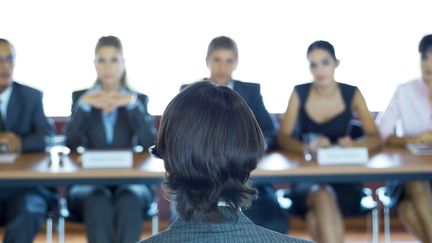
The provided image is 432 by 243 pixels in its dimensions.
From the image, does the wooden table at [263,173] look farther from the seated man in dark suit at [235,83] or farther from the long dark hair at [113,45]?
the long dark hair at [113,45]

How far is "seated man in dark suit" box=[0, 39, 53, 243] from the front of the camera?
3791mm

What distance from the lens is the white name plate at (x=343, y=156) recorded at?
3.64 metres

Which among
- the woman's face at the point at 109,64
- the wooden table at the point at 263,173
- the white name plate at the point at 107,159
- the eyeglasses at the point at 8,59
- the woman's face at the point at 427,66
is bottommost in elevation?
the wooden table at the point at 263,173

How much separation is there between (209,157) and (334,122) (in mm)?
2957

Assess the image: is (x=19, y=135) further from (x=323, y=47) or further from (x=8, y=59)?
(x=323, y=47)

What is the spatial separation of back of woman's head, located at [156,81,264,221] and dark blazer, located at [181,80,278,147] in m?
2.78

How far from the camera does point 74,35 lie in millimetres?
5598

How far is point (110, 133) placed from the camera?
13.8 feet

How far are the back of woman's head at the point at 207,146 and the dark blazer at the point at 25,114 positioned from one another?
275cm

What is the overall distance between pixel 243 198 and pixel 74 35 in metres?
4.23

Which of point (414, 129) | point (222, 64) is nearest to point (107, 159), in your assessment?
point (222, 64)

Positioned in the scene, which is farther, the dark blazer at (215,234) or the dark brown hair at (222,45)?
the dark brown hair at (222,45)

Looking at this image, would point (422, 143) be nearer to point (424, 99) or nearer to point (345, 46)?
point (424, 99)

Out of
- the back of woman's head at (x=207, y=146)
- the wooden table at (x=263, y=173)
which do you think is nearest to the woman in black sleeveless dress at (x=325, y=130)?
the wooden table at (x=263, y=173)
